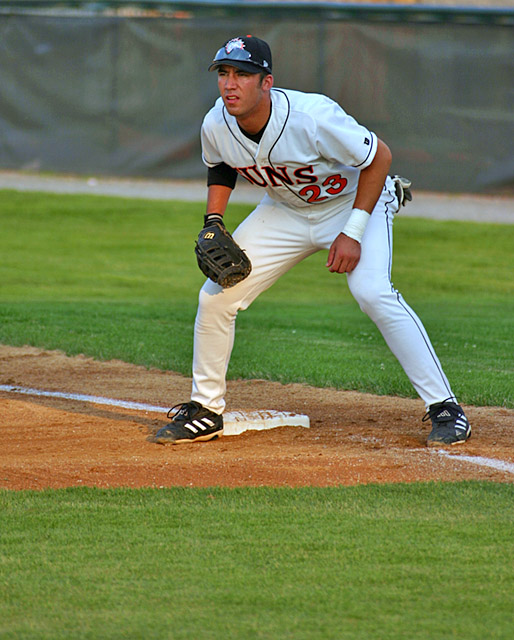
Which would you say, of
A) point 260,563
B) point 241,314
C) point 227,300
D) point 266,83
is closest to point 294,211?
point 227,300

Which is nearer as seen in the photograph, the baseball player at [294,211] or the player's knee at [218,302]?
the baseball player at [294,211]

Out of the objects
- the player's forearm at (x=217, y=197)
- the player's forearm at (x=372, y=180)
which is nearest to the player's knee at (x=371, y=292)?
the player's forearm at (x=372, y=180)

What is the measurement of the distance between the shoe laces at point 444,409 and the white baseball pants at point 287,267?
0.09 ft

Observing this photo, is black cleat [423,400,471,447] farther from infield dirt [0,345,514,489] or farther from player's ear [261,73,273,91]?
player's ear [261,73,273,91]

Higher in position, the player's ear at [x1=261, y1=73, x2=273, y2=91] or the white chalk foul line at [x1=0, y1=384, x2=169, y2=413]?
the player's ear at [x1=261, y1=73, x2=273, y2=91]

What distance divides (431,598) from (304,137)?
88.6 inches

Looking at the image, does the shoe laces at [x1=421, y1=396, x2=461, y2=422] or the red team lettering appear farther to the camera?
the shoe laces at [x1=421, y1=396, x2=461, y2=422]

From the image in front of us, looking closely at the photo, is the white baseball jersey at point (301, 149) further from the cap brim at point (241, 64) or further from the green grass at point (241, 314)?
the green grass at point (241, 314)

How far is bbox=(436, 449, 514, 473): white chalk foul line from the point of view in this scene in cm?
412

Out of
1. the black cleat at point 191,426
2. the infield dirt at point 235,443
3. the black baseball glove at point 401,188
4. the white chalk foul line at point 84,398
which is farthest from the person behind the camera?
the white chalk foul line at point 84,398

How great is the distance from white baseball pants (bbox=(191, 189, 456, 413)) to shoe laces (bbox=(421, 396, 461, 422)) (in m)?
0.03

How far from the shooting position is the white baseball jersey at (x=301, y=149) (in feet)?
13.9

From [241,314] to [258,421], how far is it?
426cm

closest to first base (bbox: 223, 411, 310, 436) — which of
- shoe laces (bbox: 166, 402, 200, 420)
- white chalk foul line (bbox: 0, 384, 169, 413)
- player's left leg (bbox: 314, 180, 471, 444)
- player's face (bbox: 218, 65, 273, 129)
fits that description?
shoe laces (bbox: 166, 402, 200, 420)
